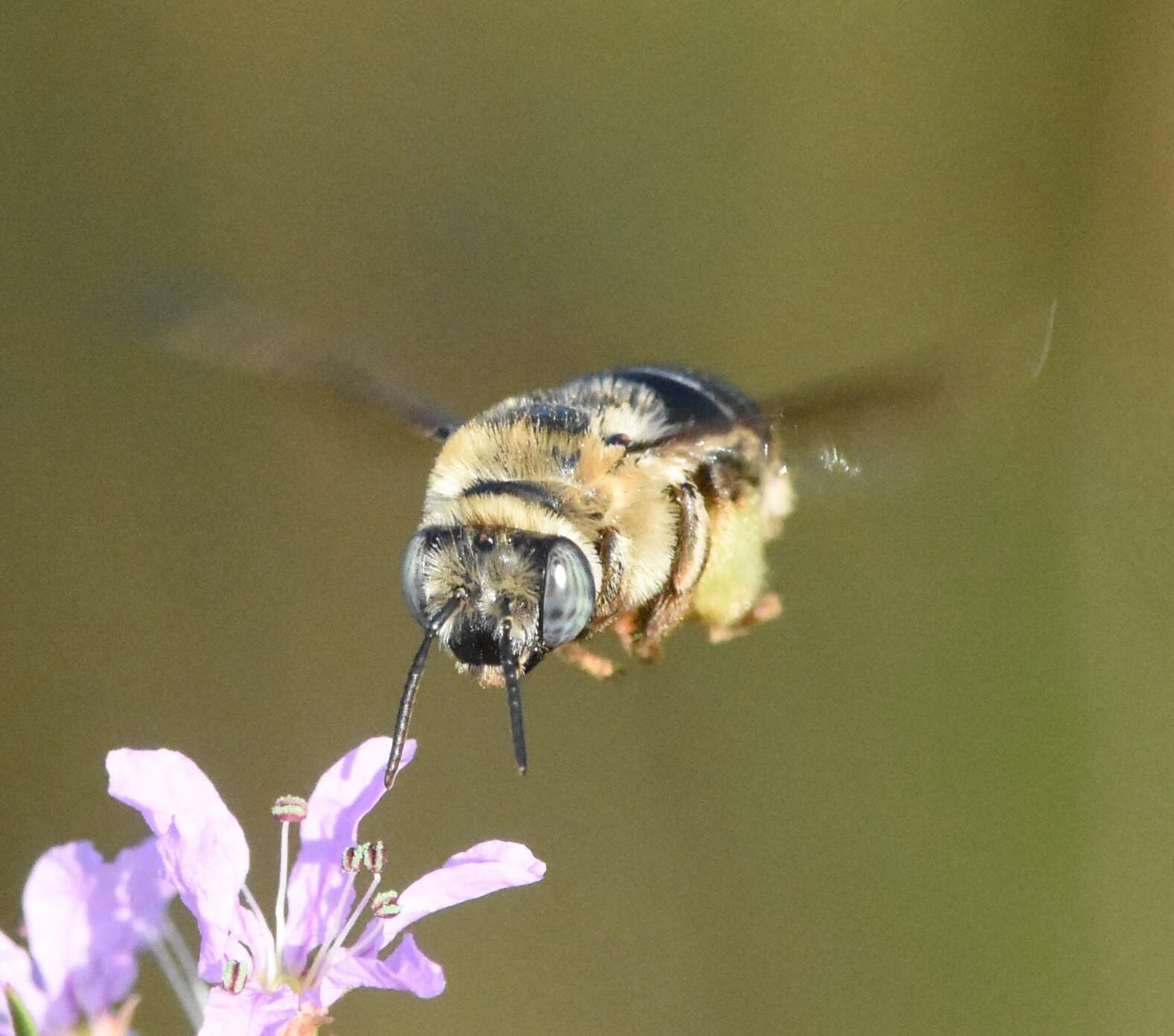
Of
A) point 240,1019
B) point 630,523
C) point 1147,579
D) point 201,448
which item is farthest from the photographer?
point 201,448

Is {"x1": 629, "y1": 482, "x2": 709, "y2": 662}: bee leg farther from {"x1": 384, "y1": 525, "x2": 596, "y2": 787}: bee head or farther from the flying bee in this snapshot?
{"x1": 384, "y1": 525, "x2": 596, "y2": 787}: bee head

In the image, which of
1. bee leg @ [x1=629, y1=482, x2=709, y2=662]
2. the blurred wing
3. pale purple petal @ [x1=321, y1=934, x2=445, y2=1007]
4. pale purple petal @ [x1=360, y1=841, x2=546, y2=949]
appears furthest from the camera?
bee leg @ [x1=629, y1=482, x2=709, y2=662]

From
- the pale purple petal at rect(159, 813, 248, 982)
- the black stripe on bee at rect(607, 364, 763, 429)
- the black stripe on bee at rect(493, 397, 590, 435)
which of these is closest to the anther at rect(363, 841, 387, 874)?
the pale purple petal at rect(159, 813, 248, 982)

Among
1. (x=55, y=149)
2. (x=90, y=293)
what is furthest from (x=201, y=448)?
(x=55, y=149)

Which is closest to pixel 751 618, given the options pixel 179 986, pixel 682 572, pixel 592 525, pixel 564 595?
pixel 682 572

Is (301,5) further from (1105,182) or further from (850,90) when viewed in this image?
(1105,182)

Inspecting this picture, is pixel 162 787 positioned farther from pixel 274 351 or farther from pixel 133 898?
pixel 274 351

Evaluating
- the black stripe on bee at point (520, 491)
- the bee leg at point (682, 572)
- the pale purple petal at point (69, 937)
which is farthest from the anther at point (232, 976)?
the bee leg at point (682, 572)
